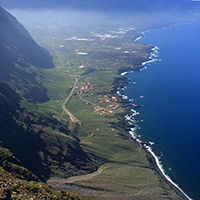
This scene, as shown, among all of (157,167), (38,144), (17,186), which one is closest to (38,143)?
(38,144)

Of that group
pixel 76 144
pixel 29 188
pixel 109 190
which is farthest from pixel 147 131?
pixel 29 188

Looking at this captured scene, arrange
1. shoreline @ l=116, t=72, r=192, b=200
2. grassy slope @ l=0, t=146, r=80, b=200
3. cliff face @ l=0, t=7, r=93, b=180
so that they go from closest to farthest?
grassy slope @ l=0, t=146, r=80, b=200 < cliff face @ l=0, t=7, r=93, b=180 < shoreline @ l=116, t=72, r=192, b=200

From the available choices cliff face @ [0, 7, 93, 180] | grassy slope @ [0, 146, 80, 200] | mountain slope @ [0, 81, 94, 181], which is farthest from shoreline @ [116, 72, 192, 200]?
grassy slope @ [0, 146, 80, 200]

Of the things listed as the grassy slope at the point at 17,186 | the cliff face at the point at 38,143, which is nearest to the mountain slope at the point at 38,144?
the cliff face at the point at 38,143

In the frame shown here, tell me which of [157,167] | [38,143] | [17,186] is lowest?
[157,167]

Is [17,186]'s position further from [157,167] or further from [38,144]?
[157,167]

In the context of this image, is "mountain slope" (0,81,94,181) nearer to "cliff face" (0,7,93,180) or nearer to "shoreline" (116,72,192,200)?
"cliff face" (0,7,93,180)

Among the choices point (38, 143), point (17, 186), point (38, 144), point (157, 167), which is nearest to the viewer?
point (17, 186)

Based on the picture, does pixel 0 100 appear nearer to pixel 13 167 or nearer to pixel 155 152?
pixel 13 167

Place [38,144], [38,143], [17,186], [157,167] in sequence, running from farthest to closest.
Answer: [157,167]
[38,143]
[38,144]
[17,186]

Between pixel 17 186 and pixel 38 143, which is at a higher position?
pixel 17 186

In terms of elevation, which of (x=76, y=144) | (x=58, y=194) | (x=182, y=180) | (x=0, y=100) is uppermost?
(x=0, y=100)
